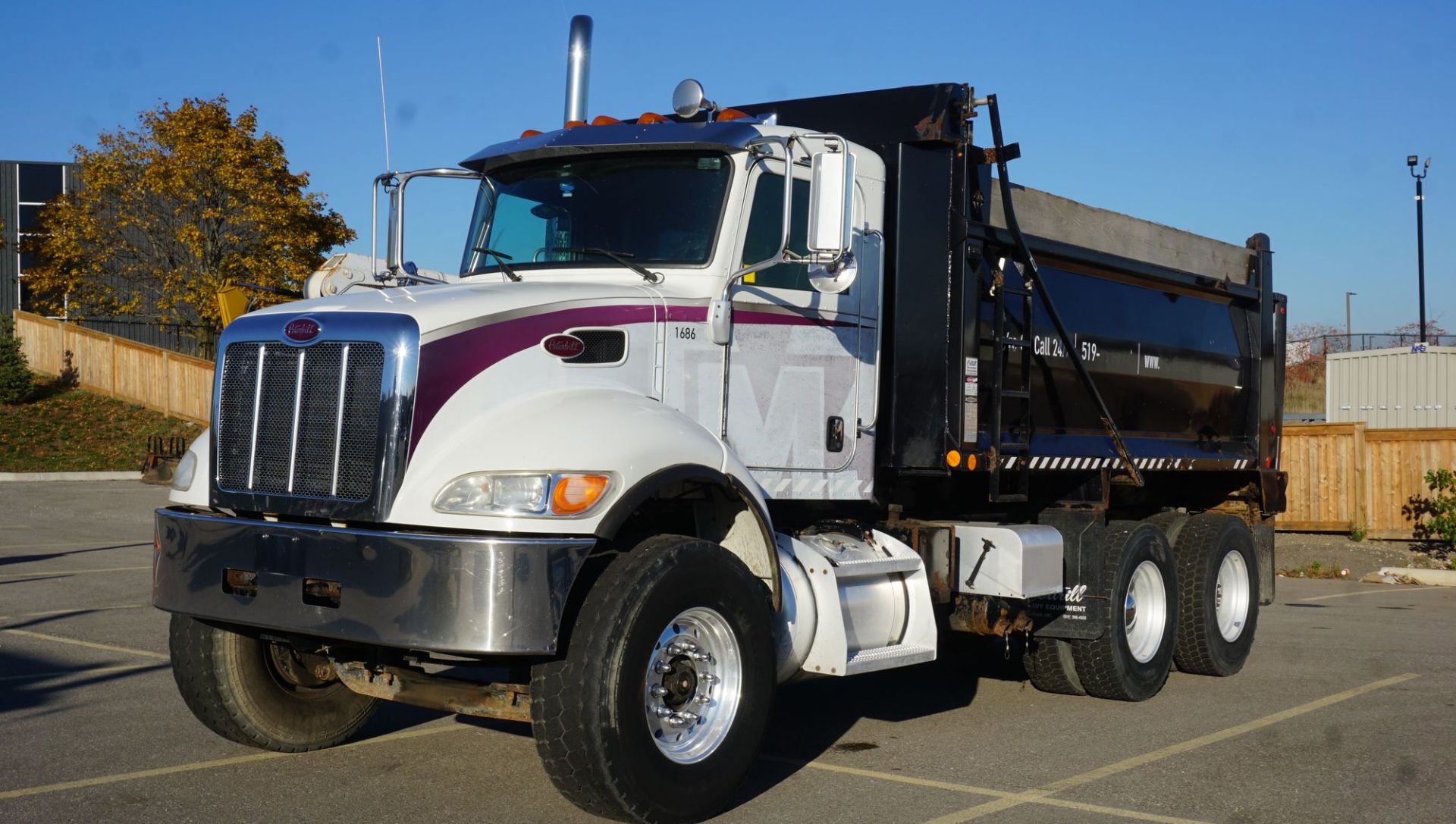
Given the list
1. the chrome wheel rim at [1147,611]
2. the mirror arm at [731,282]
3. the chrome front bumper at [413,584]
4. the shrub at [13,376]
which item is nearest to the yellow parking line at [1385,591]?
the chrome wheel rim at [1147,611]

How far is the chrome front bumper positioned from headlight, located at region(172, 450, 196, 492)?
638 mm

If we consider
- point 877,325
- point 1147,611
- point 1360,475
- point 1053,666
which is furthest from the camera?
point 1360,475

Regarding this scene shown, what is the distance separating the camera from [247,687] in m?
6.39

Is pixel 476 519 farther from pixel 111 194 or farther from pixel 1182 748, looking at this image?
pixel 111 194

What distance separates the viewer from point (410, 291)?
20.2ft

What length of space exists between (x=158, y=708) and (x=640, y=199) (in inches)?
155

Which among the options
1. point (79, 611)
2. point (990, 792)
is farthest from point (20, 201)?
point (990, 792)

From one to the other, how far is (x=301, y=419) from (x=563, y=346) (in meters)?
1.10

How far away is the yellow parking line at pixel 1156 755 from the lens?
5887 mm

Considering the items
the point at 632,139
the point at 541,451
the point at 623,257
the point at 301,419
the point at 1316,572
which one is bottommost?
the point at 1316,572

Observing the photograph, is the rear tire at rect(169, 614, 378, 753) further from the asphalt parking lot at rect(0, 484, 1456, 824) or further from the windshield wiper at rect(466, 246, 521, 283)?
the windshield wiper at rect(466, 246, 521, 283)

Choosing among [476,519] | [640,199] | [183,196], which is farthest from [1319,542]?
[183,196]

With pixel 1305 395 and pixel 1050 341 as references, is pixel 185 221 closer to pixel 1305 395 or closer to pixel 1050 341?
pixel 1050 341

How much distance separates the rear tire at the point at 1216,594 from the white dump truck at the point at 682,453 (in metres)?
0.58
